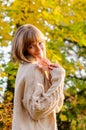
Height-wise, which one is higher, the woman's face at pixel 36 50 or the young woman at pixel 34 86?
the woman's face at pixel 36 50

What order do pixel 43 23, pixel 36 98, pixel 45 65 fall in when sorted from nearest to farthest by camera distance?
pixel 36 98 → pixel 45 65 → pixel 43 23

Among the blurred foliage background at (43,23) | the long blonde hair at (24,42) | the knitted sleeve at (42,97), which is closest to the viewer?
the knitted sleeve at (42,97)

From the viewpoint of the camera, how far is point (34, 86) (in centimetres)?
250

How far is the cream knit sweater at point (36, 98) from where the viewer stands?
2.46 m

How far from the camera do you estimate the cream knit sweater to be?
246 cm

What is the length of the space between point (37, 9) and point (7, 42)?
2.31 ft

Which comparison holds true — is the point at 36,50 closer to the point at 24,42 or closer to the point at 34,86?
the point at 24,42

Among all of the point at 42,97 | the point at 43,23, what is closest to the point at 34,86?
the point at 42,97

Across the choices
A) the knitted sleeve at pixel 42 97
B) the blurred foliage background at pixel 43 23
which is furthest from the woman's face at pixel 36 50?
the blurred foliage background at pixel 43 23

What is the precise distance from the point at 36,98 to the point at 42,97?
38 millimetres

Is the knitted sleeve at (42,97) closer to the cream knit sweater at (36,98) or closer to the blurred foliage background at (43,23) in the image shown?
the cream knit sweater at (36,98)

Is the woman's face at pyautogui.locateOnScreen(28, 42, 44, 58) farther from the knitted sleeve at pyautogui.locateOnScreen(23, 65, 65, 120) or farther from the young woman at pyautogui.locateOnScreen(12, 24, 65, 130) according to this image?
the knitted sleeve at pyautogui.locateOnScreen(23, 65, 65, 120)

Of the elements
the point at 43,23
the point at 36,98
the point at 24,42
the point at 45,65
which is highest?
the point at 43,23

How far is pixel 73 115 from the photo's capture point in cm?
970
